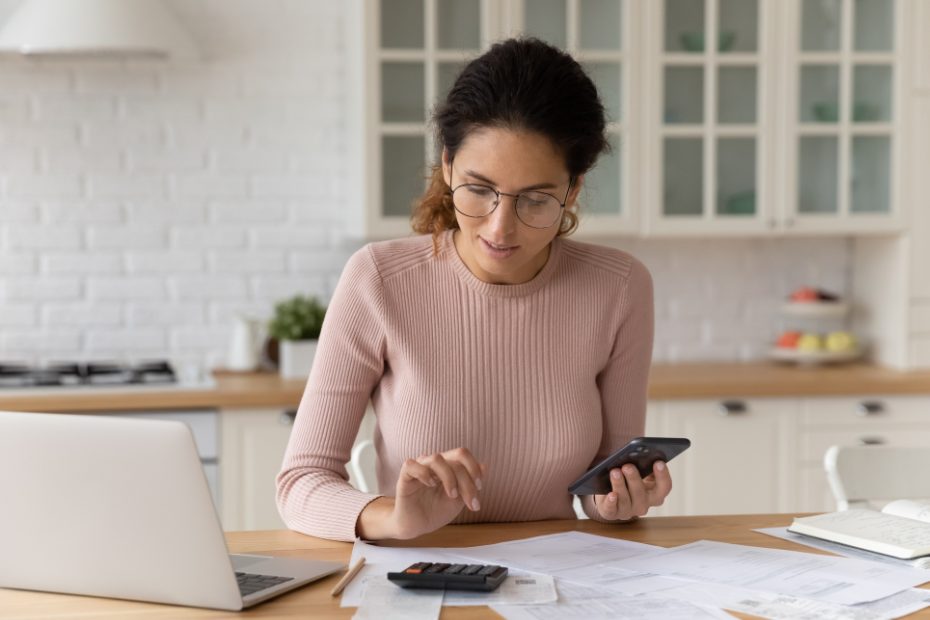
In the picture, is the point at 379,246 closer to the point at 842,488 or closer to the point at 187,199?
the point at 842,488

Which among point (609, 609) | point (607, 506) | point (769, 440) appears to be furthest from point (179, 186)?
point (609, 609)

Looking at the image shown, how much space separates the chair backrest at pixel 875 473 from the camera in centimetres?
228

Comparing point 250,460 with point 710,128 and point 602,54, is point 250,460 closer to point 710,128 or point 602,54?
point 602,54

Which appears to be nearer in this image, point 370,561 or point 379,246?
point 370,561

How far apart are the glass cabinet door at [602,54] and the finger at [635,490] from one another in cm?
209

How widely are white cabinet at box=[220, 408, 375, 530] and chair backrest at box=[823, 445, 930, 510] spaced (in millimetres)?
1495

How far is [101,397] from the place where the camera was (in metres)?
3.29

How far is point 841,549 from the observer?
5.61ft

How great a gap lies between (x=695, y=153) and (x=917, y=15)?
2.75 ft

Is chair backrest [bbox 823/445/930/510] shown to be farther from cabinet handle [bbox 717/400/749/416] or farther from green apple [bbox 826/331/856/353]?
green apple [bbox 826/331/856/353]

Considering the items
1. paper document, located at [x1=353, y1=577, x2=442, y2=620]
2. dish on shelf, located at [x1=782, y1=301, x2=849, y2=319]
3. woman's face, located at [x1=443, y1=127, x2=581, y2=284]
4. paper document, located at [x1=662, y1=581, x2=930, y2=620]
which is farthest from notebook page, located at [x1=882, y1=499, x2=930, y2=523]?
dish on shelf, located at [x1=782, y1=301, x2=849, y2=319]

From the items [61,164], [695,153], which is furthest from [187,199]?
[695,153]

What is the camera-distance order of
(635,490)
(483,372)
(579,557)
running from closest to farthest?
(579,557) → (635,490) → (483,372)

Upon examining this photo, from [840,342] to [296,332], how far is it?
5.87ft
